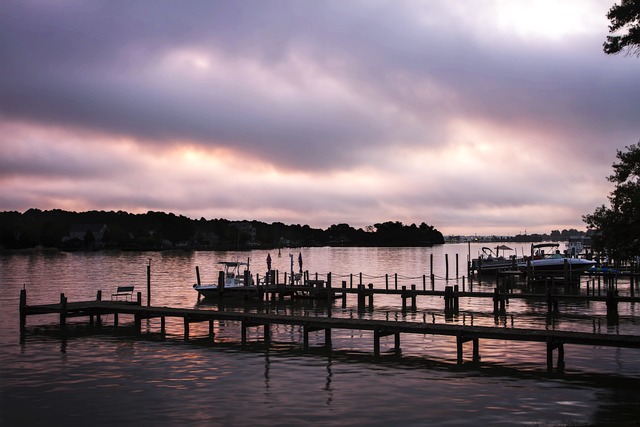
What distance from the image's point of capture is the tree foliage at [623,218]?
18.8 metres

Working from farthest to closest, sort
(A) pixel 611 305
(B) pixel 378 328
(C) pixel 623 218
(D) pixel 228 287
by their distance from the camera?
1. (D) pixel 228 287
2. (A) pixel 611 305
3. (B) pixel 378 328
4. (C) pixel 623 218

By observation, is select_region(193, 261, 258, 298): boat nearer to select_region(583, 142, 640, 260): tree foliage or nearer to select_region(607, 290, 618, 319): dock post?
→ select_region(607, 290, 618, 319): dock post

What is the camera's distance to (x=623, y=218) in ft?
62.4

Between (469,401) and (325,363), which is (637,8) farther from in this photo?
(325,363)

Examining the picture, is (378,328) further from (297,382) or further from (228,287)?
(228,287)

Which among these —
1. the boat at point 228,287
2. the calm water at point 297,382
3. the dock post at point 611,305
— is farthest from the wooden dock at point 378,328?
the boat at point 228,287

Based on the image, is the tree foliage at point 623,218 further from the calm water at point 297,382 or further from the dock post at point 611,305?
the dock post at point 611,305

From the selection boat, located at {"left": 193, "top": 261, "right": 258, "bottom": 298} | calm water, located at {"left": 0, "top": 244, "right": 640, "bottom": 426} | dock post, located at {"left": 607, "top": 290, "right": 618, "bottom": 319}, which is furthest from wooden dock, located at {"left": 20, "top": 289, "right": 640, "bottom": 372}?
boat, located at {"left": 193, "top": 261, "right": 258, "bottom": 298}

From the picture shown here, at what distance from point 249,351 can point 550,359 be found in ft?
38.6

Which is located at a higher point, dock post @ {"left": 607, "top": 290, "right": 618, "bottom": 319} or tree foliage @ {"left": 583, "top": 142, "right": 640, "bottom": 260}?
tree foliage @ {"left": 583, "top": 142, "right": 640, "bottom": 260}

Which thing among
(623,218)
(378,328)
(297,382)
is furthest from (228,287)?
(623,218)

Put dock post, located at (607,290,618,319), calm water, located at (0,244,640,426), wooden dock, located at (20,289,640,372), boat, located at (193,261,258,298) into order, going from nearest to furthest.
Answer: calm water, located at (0,244,640,426) < wooden dock, located at (20,289,640,372) < dock post, located at (607,290,618,319) < boat, located at (193,261,258,298)

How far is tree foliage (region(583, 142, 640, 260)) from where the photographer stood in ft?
61.6

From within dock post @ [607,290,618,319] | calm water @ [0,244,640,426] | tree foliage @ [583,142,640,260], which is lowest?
calm water @ [0,244,640,426]
